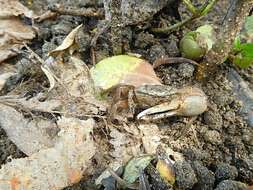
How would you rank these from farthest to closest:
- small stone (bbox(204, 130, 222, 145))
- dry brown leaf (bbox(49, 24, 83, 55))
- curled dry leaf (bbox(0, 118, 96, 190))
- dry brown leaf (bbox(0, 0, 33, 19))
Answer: dry brown leaf (bbox(0, 0, 33, 19))
dry brown leaf (bbox(49, 24, 83, 55))
small stone (bbox(204, 130, 222, 145))
curled dry leaf (bbox(0, 118, 96, 190))

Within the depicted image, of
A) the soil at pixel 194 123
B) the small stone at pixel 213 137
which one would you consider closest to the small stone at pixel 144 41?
the soil at pixel 194 123

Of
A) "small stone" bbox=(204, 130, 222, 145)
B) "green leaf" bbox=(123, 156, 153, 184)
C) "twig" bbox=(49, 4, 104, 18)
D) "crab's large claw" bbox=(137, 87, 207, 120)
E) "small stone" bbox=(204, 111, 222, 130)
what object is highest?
"twig" bbox=(49, 4, 104, 18)

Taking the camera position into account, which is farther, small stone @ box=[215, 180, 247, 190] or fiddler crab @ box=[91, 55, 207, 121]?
fiddler crab @ box=[91, 55, 207, 121]

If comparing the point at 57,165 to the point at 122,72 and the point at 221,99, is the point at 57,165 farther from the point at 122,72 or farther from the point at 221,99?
the point at 221,99

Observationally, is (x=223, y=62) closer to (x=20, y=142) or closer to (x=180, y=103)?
(x=180, y=103)

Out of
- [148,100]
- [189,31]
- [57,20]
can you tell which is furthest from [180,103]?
[57,20]

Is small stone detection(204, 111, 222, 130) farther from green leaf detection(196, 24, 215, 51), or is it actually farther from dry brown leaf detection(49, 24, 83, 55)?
dry brown leaf detection(49, 24, 83, 55)

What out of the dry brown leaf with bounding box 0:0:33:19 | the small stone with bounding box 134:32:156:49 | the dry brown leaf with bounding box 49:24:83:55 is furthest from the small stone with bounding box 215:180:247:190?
the dry brown leaf with bounding box 0:0:33:19

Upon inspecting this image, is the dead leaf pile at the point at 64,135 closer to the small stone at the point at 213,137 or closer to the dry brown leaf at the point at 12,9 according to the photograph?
the small stone at the point at 213,137
